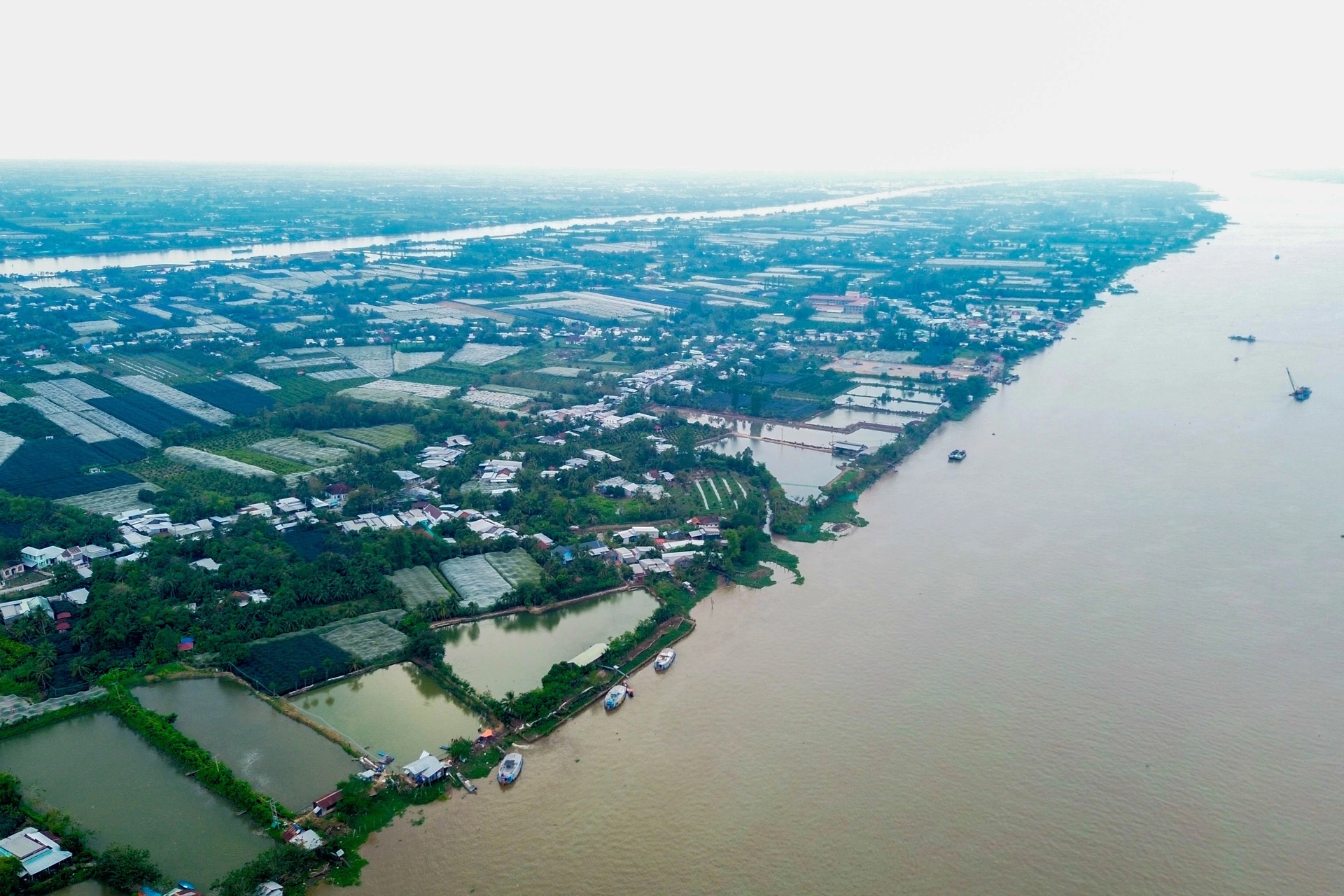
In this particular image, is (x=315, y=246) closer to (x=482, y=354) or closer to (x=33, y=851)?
(x=482, y=354)

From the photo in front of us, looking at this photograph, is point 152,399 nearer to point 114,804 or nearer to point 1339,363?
point 114,804

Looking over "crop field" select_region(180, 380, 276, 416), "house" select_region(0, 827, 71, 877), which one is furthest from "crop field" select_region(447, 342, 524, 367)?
"house" select_region(0, 827, 71, 877)

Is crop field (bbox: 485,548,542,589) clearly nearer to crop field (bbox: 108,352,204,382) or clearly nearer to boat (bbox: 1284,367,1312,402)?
crop field (bbox: 108,352,204,382)

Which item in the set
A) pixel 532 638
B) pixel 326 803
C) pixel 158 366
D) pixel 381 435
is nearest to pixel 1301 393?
pixel 532 638

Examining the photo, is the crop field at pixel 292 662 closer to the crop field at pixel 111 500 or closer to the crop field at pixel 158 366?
the crop field at pixel 111 500

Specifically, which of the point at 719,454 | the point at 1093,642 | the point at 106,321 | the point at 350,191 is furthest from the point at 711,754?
the point at 350,191

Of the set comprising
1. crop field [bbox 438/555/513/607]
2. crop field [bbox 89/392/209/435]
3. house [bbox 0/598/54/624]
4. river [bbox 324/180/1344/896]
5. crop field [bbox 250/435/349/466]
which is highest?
crop field [bbox 89/392/209/435]
